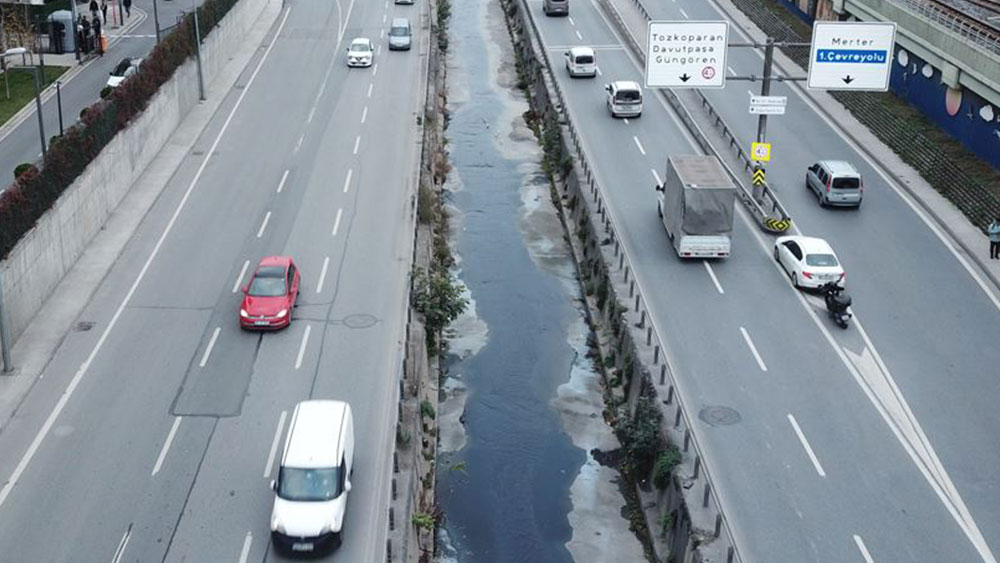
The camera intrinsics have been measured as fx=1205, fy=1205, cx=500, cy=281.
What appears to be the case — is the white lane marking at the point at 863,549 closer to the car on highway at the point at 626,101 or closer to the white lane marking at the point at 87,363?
the white lane marking at the point at 87,363

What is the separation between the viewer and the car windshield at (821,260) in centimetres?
4222

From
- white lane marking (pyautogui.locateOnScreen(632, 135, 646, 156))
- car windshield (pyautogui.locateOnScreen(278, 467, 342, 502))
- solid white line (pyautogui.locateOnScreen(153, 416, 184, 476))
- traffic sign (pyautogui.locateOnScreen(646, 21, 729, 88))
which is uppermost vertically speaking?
traffic sign (pyautogui.locateOnScreen(646, 21, 729, 88))

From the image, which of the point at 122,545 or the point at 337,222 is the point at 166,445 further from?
the point at 337,222

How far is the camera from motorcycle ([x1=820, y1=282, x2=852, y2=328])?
3922 cm

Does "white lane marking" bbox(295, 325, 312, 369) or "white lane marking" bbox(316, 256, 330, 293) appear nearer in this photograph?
"white lane marking" bbox(295, 325, 312, 369)

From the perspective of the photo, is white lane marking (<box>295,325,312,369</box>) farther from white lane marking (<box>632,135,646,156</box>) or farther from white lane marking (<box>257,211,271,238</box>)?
white lane marking (<box>632,135,646,156</box>)

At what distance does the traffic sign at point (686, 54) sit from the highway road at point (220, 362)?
11.7 meters

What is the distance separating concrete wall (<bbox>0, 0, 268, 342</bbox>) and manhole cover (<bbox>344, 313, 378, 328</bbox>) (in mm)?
10280

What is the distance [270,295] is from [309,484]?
12.3 meters

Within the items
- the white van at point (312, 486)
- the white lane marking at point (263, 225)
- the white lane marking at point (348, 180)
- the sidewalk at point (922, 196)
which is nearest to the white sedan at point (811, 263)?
the sidewalk at point (922, 196)

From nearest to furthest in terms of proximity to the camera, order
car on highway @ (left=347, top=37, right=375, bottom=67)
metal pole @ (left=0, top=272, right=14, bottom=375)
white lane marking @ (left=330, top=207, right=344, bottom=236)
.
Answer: metal pole @ (left=0, top=272, right=14, bottom=375) < white lane marking @ (left=330, top=207, right=344, bottom=236) < car on highway @ (left=347, top=37, right=375, bottom=67)

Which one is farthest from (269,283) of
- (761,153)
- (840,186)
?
(840,186)

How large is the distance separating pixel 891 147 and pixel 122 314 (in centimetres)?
3645

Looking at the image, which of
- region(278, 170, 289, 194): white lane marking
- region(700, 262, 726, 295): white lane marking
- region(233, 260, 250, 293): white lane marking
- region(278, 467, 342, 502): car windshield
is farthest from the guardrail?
region(233, 260, 250, 293): white lane marking
